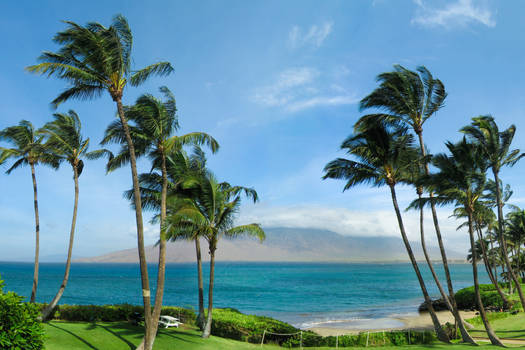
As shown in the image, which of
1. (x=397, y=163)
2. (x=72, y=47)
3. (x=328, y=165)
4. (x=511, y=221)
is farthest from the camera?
(x=511, y=221)

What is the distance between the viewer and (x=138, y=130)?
51.8ft

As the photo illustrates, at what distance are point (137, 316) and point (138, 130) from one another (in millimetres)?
10022

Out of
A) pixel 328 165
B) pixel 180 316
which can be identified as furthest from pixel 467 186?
pixel 180 316

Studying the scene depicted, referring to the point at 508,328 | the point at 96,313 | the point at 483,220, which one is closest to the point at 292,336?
the point at 96,313

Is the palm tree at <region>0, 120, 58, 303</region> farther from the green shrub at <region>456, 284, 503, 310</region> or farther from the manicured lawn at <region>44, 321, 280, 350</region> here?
the green shrub at <region>456, 284, 503, 310</region>

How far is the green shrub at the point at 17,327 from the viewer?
726 cm

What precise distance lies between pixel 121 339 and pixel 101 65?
11.3m

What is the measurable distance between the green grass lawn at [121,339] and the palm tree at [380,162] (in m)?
5.86

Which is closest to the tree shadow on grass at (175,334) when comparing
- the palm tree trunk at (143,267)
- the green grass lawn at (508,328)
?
the palm tree trunk at (143,267)

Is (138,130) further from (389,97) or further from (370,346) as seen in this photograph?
(370,346)

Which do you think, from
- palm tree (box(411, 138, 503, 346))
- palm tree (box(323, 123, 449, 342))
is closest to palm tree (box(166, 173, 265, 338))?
palm tree (box(323, 123, 449, 342))

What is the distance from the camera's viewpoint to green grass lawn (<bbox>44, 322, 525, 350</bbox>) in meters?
13.2

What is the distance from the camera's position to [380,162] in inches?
727

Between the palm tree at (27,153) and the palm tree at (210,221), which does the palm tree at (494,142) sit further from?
the palm tree at (27,153)
